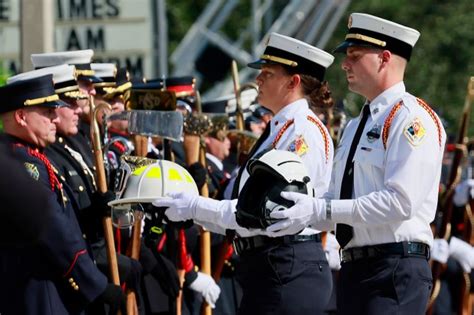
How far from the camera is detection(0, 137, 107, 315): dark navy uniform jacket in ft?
22.4

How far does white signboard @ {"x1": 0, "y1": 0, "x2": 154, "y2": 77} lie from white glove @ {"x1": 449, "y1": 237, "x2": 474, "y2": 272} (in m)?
3.65

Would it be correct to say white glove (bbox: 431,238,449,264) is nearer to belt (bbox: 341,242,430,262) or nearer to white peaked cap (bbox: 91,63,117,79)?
white peaked cap (bbox: 91,63,117,79)

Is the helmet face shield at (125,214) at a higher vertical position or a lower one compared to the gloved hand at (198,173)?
higher

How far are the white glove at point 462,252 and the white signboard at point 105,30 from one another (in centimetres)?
365

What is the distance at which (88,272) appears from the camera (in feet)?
23.5

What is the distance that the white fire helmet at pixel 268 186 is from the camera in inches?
242

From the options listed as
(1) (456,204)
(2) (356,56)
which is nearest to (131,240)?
(2) (356,56)

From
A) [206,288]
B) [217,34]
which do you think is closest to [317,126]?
[206,288]

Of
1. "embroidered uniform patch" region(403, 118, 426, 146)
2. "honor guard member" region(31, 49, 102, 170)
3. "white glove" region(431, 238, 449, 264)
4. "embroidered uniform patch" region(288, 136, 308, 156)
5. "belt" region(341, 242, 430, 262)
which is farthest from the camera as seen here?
"white glove" region(431, 238, 449, 264)

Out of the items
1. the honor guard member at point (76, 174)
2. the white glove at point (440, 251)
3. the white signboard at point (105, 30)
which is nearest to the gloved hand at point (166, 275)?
the honor guard member at point (76, 174)

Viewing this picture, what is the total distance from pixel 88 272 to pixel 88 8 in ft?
24.9

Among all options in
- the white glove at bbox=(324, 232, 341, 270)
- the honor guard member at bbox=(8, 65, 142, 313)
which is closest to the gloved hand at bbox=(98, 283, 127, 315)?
the honor guard member at bbox=(8, 65, 142, 313)

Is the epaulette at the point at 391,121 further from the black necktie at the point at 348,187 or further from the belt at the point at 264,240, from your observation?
the belt at the point at 264,240

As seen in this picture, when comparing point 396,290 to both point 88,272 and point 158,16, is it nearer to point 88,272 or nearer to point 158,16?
point 88,272
